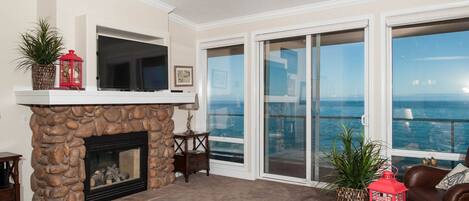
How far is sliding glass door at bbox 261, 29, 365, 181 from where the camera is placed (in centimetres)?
437

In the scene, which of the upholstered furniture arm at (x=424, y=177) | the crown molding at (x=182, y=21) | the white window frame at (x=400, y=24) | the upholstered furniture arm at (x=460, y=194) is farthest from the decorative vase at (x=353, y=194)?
the crown molding at (x=182, y=21)

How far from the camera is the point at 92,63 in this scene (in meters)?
3.81

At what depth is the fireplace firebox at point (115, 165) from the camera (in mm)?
3904

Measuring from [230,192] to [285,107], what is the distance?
144 cm

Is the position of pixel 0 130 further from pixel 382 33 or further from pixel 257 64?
pixel 382 33

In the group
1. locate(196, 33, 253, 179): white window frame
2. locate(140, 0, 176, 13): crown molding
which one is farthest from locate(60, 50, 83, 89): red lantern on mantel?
locate(196, 33, 253, 179): white window frame

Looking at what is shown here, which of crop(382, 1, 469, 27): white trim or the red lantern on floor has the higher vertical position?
crop(382, 1, 469, 27): white trim

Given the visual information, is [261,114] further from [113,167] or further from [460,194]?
[460,194]

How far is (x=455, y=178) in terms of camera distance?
296 cm

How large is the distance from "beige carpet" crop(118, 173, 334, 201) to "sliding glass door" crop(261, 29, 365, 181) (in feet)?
1.10

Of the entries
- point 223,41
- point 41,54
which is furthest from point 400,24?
point 41,54

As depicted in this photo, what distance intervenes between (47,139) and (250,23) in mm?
3076

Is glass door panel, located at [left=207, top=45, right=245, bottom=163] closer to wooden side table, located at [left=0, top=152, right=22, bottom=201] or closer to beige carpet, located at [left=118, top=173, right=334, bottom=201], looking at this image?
beige carpet, located at [left=118, top=173, right=334, bottom=201]

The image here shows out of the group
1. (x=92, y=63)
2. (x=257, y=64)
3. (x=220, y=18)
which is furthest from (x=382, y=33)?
(x=92, y=63)
